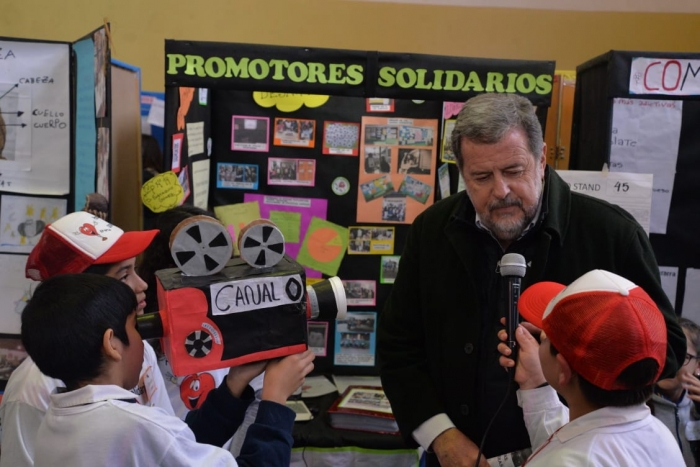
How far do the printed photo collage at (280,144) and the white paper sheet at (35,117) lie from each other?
2.26 ft

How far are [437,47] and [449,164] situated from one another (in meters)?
1.80

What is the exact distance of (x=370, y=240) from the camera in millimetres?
2846

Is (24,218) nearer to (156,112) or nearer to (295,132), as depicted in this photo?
(295,132)

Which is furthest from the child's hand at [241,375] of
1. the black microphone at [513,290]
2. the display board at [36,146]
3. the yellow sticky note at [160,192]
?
the display board at [36,146]

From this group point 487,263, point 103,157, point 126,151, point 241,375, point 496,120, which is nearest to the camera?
point 241,375

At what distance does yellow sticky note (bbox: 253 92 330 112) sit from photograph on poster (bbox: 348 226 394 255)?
1.98 feet

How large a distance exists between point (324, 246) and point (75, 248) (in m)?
1.55

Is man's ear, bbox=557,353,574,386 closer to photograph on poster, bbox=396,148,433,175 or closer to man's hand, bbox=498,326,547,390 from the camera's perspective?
man's hand, bbox=498,326,547,390

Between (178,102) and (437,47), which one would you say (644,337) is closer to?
(178,102)

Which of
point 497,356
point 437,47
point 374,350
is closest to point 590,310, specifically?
point 497,356

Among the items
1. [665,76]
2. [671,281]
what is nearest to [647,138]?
[665,76]

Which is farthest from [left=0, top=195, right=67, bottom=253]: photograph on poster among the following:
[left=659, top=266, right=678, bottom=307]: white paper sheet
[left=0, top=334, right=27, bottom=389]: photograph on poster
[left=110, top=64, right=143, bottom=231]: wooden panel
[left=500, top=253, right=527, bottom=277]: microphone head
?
[left=659, top=266, right=678, bottom=307]: white paper sheet

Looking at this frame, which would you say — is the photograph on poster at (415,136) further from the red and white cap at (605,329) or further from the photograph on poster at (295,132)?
the red and white cap at (605,329)

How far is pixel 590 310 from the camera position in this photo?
1.02 m
